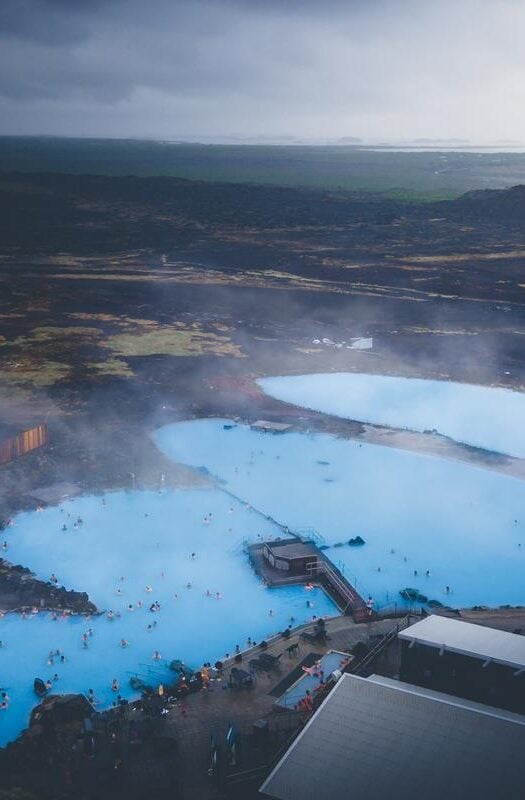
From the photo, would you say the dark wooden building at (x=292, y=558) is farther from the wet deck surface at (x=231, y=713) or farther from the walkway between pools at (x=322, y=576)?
the wet deck surface at (x=231, y=713)

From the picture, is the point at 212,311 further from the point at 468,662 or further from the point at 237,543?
the point at 468,662

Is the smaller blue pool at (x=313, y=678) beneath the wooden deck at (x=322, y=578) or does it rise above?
above

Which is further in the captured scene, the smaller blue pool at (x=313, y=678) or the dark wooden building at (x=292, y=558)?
the dark wooden building at (x=292, y=558)

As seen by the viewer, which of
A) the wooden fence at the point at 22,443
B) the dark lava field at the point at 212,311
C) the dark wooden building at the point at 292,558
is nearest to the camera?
the dark wooden building at the point at 292,558

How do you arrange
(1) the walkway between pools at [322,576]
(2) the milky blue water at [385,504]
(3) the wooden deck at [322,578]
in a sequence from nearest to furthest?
(1) the walkway between pools at [322,576], (3) the wooden deck at [322,578], (2) the milky blue water at [385,504]

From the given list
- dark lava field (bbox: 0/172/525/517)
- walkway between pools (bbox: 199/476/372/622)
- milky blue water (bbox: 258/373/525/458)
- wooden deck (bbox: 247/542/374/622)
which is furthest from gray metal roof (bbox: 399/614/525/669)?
milky blue water (bbox: 258/373/525/458)

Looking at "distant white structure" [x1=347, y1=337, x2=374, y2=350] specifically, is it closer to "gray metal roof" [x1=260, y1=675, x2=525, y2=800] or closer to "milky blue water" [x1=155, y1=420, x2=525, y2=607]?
"milky blue water" [x1=155, y1=420, x2=525, y2=607]

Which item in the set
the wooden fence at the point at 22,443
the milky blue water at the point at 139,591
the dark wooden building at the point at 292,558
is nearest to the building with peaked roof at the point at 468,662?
the milky blue water at the point at 139,591
